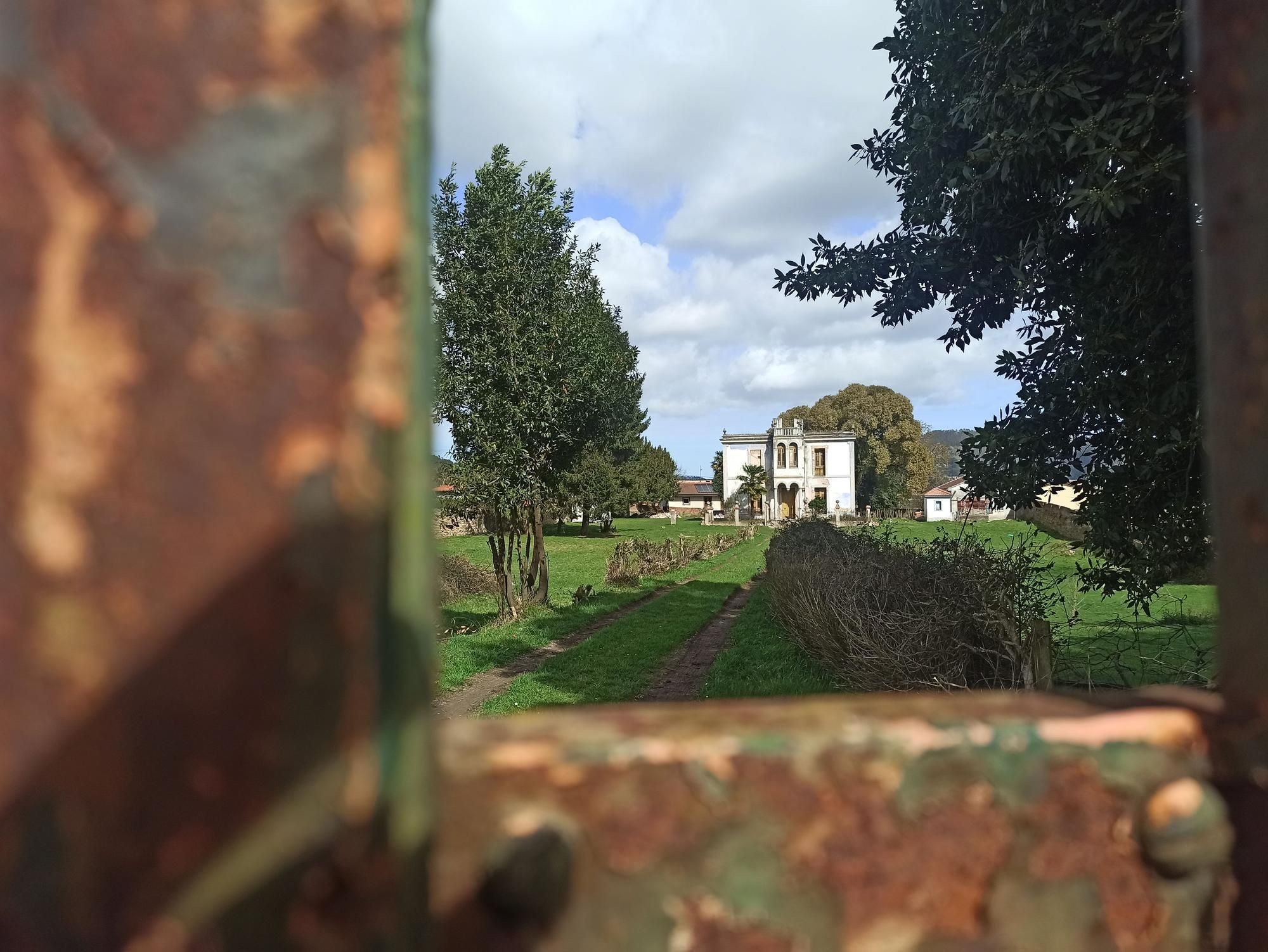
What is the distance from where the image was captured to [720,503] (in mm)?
82250

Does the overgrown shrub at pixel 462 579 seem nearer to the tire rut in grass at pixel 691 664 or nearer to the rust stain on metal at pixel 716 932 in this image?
the tire rut in grass at pixel 691 664

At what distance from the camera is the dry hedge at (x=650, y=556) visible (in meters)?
26.7

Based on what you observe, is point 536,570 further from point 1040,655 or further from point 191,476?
point 191,476

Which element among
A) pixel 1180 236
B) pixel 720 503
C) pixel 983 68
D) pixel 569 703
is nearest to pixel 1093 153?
pixel 1180 236

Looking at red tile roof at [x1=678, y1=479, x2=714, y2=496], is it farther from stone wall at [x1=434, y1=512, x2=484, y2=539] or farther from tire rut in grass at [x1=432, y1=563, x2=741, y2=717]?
tire rut in grass at [x1=432, y1=563, x2=741, y2=717]

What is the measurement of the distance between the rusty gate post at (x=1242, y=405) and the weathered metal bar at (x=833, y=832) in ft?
0.10

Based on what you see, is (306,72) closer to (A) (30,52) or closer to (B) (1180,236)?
(A) (30,52)

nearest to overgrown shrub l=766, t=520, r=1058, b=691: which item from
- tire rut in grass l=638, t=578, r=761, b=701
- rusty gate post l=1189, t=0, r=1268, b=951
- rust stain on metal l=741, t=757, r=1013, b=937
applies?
tire rut in grass l=638, t=578, r=761, b=701

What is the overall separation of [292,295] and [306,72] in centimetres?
15

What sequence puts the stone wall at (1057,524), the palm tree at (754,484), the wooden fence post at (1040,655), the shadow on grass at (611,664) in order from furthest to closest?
the palm tree at (754,484), the stone wall at (1057,524), the shadow on grass at (611,664), the wooden fence post at (1040,655)

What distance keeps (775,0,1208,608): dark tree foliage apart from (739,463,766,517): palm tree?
6911 cm

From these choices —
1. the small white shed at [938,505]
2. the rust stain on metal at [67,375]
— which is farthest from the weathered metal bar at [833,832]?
the small white shed at [938,505]

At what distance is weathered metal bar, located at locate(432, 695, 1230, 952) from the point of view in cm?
62

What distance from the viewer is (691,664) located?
1354 cm
